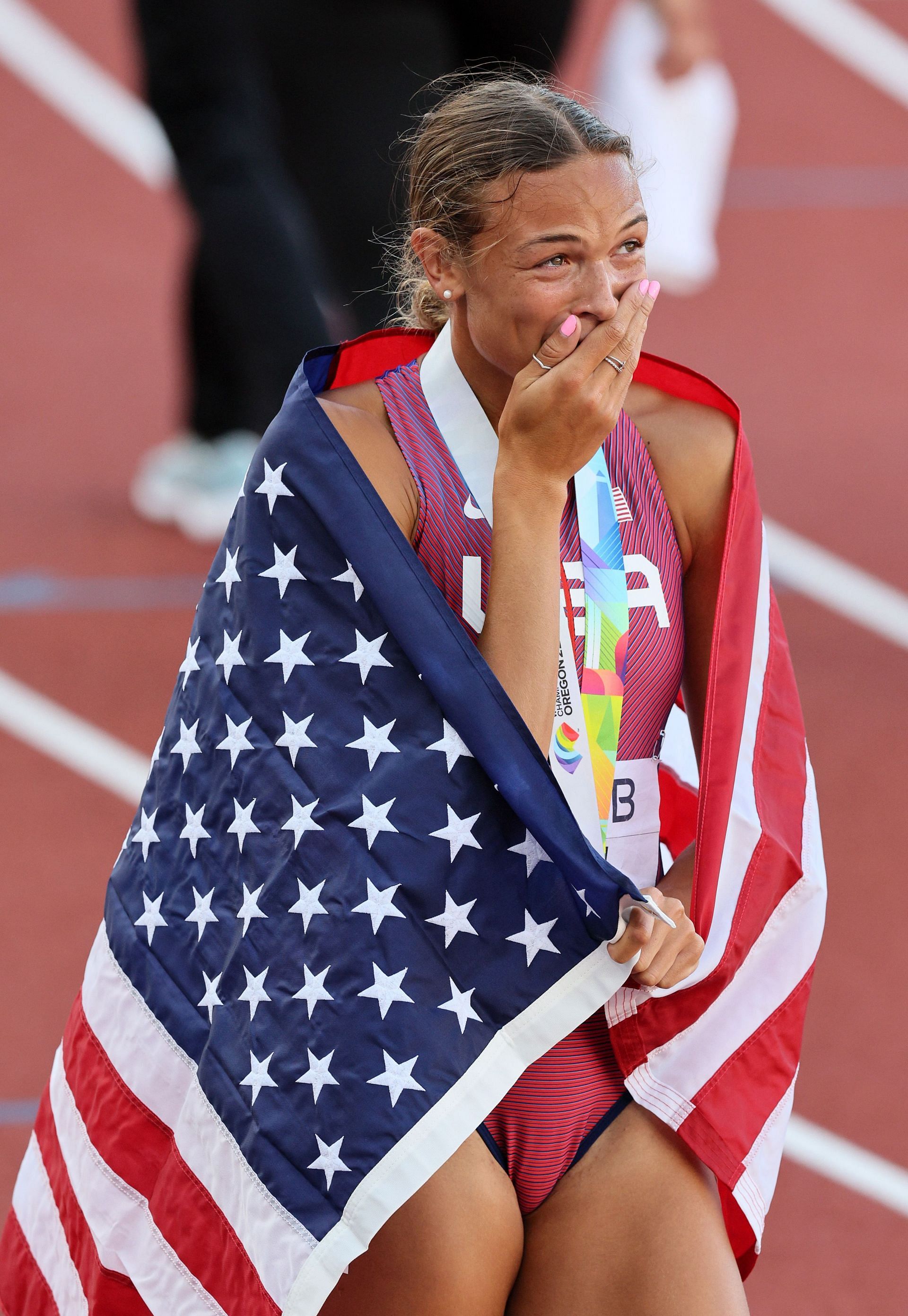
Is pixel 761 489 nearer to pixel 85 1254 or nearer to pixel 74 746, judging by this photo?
pixel 74 746

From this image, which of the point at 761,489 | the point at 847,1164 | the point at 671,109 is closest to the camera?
the point at 847,1164

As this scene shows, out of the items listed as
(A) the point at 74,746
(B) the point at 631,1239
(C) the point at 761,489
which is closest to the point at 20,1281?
(B) the point at 631,1239

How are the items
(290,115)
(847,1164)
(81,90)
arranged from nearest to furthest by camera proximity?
(847,1164)
(290,115)
(81,90)

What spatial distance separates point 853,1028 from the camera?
3420 millimetres

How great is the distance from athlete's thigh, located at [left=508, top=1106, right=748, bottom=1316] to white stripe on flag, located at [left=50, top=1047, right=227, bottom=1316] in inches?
14.4

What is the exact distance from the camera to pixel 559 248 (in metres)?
1.95

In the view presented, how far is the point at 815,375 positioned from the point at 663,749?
16.4 feet

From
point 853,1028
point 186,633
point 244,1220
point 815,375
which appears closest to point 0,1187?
point 244,1220

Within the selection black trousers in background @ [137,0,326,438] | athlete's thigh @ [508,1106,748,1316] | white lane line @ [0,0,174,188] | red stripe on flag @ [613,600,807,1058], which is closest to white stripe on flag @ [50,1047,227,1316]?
athlete's thigh @ [508,1106,748,1316]

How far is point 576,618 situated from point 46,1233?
1.01 m

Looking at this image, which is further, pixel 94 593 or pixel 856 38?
pixel 856 38

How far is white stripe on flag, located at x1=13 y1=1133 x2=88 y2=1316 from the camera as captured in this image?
7.10 feet

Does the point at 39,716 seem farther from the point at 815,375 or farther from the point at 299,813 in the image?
the point at 815,375

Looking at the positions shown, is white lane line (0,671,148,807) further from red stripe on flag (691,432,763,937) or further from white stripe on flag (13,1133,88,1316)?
red stripe on flag (691,432,763,937)
